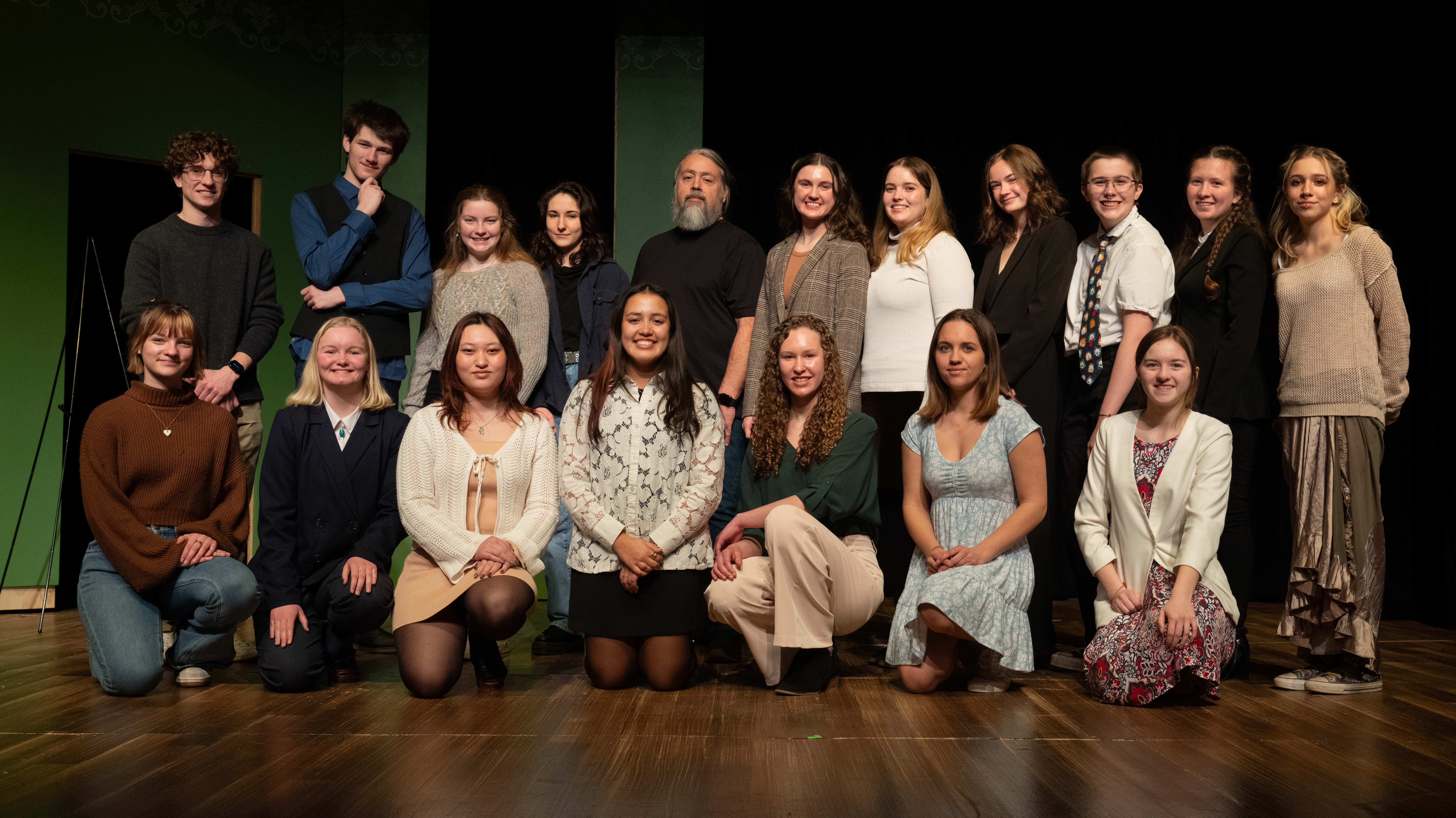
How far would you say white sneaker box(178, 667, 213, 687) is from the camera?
3084 mm

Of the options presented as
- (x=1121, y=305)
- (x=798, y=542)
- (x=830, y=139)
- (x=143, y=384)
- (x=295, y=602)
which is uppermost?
(x=830, y=139)

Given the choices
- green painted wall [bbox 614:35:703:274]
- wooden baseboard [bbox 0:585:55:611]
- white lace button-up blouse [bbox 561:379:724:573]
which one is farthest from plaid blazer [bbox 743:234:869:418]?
wooden baseboard [bbox 0:585:55:611]

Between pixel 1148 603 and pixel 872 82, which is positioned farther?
pixel 872 82

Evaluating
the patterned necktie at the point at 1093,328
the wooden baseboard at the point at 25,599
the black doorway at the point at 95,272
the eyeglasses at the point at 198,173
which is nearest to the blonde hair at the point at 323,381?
the eyeglasses at the point at 198,173

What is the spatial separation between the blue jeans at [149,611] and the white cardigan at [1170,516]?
2.43 meters

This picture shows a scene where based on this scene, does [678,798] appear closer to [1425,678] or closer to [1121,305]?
[1121,305]

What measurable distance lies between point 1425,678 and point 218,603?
364cm

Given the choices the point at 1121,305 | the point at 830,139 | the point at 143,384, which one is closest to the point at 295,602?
the point at 143,384

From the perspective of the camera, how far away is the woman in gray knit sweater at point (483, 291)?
3.64 m

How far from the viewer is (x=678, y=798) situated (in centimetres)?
203

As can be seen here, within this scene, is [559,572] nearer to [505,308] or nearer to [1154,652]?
[505,308]

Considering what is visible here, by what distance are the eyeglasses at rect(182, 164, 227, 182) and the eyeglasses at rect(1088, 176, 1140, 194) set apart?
287 centimetres

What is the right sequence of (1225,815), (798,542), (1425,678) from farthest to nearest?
(1425,678) → (798,542) → (1225,815)

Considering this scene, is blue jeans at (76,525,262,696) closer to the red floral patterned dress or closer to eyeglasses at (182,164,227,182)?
eyeglasses at (182,164,227,182)
